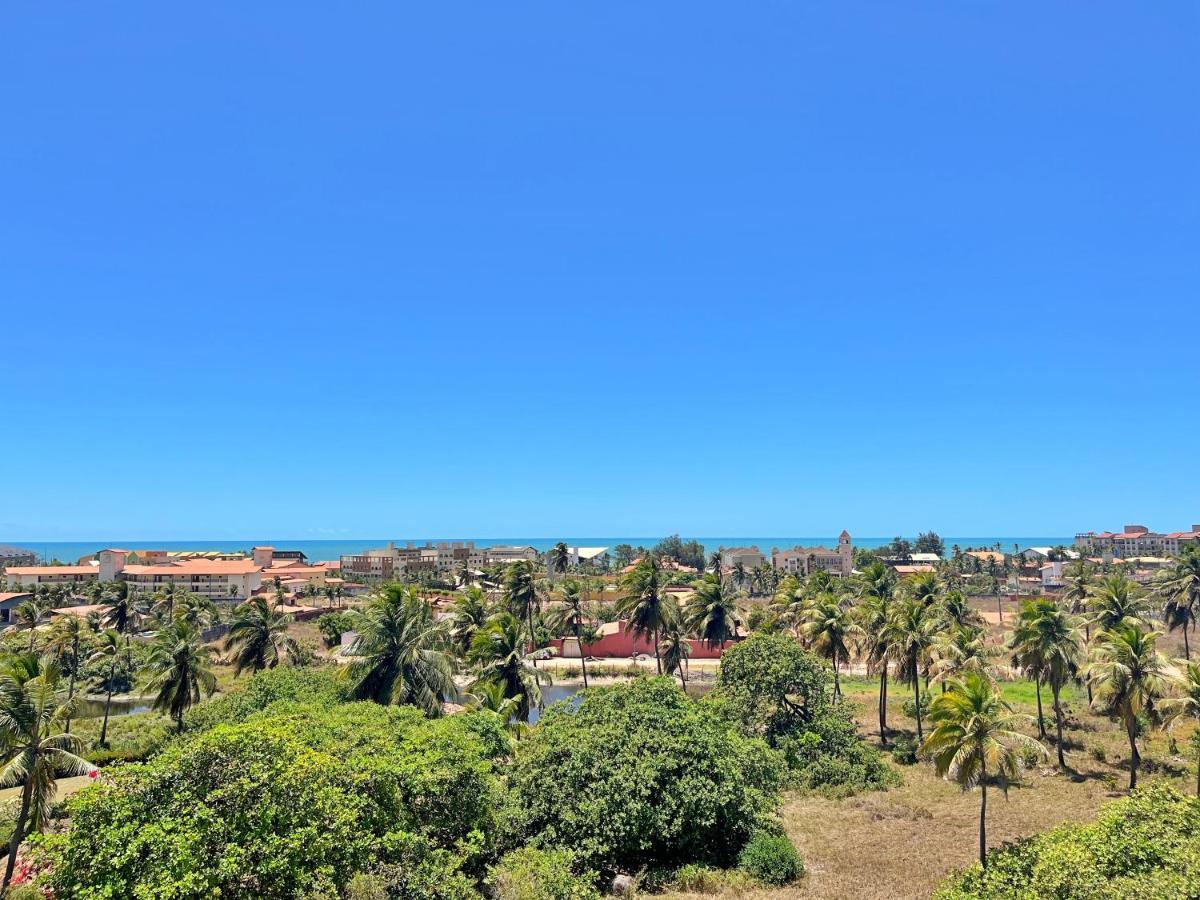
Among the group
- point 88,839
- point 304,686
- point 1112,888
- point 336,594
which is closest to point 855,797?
point 1112,888

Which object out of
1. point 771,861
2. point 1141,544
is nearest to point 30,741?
point 771,861

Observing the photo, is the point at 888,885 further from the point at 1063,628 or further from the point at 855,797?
the point at 1063,628

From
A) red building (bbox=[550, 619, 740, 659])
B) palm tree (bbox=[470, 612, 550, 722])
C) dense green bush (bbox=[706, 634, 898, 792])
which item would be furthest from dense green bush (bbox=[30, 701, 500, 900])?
red building (bbox=[550, 619, 740, 659])

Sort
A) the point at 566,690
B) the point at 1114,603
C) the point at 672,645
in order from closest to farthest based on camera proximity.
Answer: the point at 1114,603
the point at 672,645
the point at 566,690

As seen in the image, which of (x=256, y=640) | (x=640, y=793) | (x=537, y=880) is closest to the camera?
(x=537, y=880)

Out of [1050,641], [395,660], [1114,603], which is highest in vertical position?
[1114,603]

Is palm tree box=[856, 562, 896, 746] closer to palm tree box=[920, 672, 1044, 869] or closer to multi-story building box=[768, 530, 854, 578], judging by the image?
palm tree box=[920, 672, 1044, 869]

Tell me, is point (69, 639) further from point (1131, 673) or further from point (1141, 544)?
point (1141, 544)
